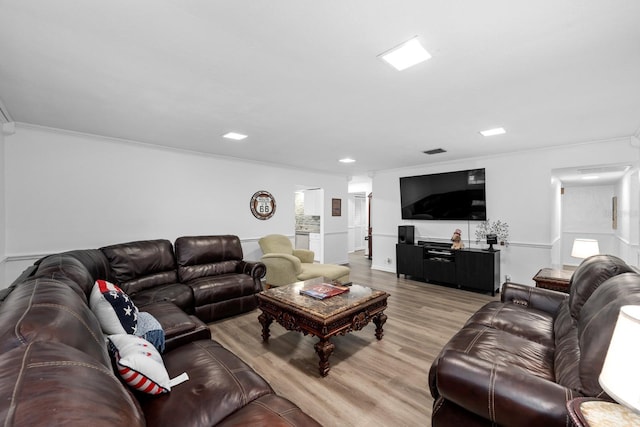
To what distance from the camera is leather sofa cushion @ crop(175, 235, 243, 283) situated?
3.77 m

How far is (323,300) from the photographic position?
2695 mm

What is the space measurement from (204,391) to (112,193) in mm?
3558

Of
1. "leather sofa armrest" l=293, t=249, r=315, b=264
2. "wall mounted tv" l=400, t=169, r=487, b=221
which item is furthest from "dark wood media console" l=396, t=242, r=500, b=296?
"leather sofa armrest" l=293, t=249, r=315, b=264

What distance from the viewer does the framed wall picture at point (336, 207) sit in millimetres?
6965

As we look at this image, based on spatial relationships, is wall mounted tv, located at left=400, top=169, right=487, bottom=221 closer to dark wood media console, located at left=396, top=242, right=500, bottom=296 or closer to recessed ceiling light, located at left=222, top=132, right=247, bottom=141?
dark wood media console, located at left=396, top=242, right=500, bottom=296

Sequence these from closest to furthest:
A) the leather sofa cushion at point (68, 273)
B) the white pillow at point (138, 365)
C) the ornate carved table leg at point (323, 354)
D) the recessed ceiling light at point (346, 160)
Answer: the white pillow at point (138, 365)
the leather sofa cushion at point (68, 273)
the ornate carved table leg at point (323, 354)
the recessed ceiling light at point (346, 160)

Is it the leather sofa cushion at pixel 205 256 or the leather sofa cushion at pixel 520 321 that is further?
the leather sofa cushion at pixel 205 256

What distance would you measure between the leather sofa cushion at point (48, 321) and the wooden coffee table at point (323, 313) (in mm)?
1517

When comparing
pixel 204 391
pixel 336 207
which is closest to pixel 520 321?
pixel 204 391

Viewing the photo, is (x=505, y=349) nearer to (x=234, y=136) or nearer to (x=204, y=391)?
(x=204, y=391)

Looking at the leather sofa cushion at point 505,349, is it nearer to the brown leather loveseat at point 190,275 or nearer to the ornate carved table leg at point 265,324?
the ornate carved table leg at point 265,324

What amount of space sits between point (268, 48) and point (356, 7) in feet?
1.99

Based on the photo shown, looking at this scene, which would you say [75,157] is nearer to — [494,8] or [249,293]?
[249,293]

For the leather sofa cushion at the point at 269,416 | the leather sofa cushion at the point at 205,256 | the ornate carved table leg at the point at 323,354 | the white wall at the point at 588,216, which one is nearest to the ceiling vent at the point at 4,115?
the leather sofa cushion at the point at 205,256
